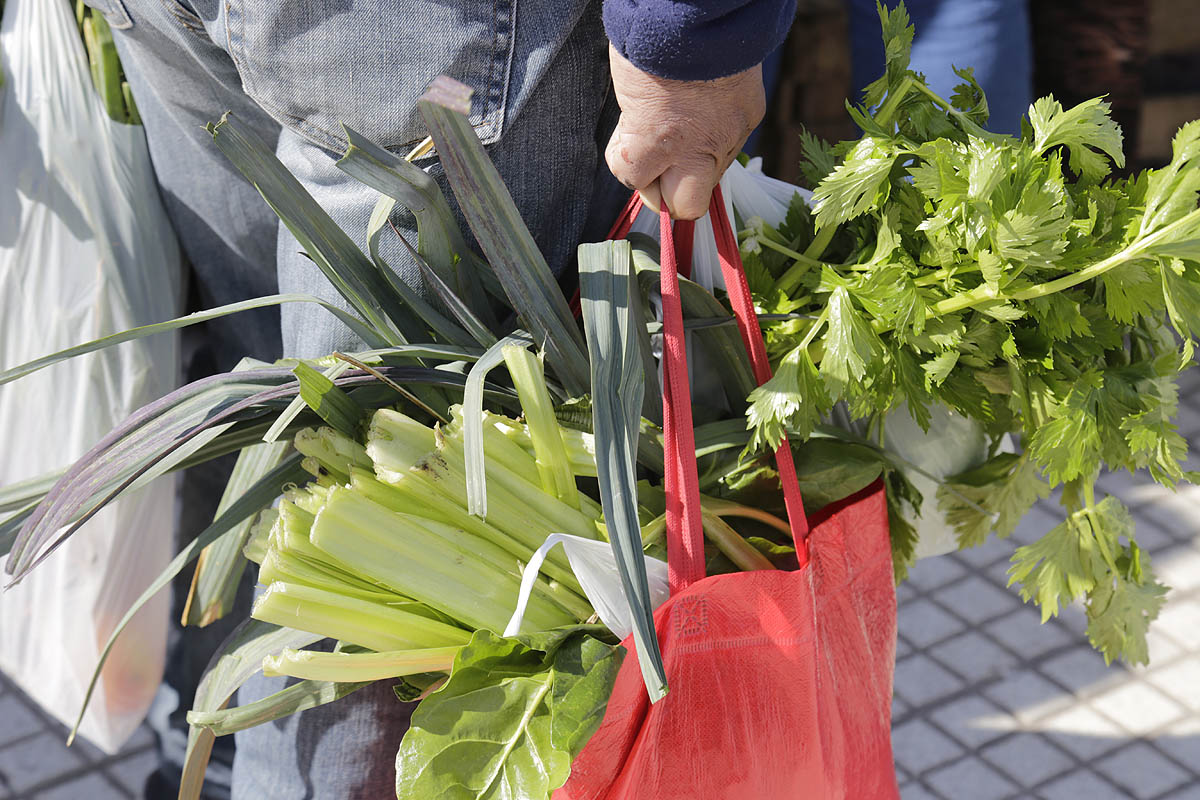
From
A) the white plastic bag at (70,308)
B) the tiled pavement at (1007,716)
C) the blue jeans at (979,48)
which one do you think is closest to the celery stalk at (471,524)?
the white plastic bag at (70,308)

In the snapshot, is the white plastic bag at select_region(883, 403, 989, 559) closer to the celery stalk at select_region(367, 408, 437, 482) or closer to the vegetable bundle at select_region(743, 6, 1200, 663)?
the vegetable bundle at select_region(743, 6, 1200, 663)

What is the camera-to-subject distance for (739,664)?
99cm

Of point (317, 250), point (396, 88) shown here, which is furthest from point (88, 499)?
point (396, 88)

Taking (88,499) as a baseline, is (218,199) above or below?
above

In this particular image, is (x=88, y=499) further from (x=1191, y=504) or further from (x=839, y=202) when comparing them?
(x=1191, y=504)

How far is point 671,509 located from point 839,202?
1.02 feet

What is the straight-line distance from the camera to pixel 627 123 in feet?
3.13

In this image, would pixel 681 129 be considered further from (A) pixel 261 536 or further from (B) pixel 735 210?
(A) pixel 261 536

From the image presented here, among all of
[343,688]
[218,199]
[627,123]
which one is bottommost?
[343,688]

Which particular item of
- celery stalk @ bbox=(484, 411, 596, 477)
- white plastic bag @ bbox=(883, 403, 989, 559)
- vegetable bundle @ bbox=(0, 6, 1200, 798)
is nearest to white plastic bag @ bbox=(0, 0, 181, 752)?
vegetable bundle @ bbox=(0, 6, 1200, 798)

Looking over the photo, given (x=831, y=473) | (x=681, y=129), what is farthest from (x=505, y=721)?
(x=681, y=129)

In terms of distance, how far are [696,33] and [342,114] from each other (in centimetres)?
36

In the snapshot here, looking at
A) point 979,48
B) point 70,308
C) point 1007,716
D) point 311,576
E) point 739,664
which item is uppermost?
point 979,48

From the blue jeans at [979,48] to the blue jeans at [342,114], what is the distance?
1.82 feet
